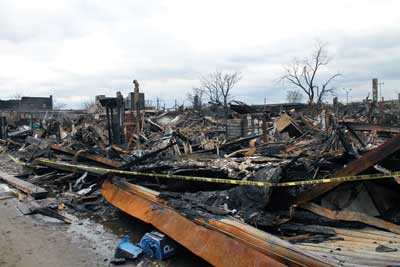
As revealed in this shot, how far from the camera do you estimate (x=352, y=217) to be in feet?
14.4

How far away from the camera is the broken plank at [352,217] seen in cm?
420

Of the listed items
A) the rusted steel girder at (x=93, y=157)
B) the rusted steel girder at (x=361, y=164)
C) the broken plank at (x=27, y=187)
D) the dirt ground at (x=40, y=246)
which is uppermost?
the rusted steel girder at (x=361, y=164)

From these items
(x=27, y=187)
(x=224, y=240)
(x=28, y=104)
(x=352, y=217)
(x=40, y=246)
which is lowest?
(x=40, y=246)

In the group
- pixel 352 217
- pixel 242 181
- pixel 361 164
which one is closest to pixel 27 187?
pixel 242 181

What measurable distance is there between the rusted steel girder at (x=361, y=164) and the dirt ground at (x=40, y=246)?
3035mm

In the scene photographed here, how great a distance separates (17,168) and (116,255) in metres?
10.4

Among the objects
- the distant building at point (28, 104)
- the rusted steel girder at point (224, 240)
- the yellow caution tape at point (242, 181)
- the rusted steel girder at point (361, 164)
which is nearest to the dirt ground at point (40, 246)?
the rusted steel girder at point (224, 240)

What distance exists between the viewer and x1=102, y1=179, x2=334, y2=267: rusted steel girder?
3424 millimetres

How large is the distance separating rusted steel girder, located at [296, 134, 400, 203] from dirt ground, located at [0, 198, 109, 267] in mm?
3035

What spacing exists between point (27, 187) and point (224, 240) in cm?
725

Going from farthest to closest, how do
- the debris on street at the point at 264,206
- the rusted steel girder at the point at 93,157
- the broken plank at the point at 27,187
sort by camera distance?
1. the rusted steel girder at the point at 93,157
2. the broken plank at the point at 27,187
3. the debris on street at the point at 264,206

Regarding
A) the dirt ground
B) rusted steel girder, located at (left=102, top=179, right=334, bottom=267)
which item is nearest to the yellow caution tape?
rusted steel girder, located at (left=102, top=179, right=334, bottom=267)

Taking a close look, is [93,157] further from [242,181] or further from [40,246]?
[242,181]

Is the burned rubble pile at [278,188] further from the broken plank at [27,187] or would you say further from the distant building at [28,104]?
the distant building at [28,104]
